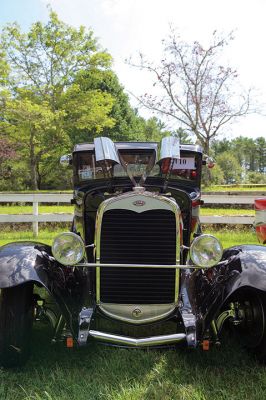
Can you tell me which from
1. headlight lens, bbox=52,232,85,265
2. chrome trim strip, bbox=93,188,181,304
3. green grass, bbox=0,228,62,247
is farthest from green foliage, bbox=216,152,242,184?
headlight lens, bbox=52,232,85,265

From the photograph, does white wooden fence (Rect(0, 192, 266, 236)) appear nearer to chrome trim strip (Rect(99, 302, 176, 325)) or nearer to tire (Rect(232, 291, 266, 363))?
tire (Rect(232, 291, 266, 363))

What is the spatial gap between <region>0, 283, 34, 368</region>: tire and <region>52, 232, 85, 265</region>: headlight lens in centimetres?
36

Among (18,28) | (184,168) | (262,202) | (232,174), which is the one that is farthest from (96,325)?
(232,174)

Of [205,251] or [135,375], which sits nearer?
[135,375]

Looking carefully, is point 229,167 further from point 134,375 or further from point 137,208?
point 134,375

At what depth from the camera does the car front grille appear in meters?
3.14

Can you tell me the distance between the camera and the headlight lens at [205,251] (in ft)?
10.0

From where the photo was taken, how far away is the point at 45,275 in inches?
124

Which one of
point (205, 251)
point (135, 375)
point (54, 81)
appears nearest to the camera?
point (135, 375)

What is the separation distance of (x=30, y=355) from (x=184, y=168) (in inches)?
96.5

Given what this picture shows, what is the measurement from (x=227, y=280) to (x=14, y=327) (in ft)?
5.31

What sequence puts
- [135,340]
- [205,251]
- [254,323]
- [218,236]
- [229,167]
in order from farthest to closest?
[229,167], [218,236], [254,323], [205,251], [135,340]

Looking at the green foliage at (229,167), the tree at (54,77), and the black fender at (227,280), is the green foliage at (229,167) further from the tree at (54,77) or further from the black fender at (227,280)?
the black fender at (227,280)

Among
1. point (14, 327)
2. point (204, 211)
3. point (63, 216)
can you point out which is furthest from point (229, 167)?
point (14, 327)
